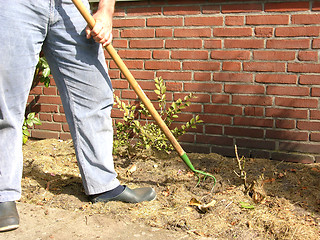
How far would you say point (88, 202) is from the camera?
262cm

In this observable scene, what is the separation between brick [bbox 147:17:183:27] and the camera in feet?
11.5

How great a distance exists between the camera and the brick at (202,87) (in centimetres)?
348

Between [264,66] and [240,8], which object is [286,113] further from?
[240,8]

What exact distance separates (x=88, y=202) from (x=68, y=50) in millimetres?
1022

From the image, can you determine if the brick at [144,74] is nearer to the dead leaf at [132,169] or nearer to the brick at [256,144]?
the dead leaf at [132,169]

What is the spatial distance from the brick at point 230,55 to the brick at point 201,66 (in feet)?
0.23

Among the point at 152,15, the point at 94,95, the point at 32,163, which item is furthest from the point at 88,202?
the point at 152,15

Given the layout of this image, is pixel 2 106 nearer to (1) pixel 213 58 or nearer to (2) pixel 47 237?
(2) pixel 47 237

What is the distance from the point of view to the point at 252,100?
338 centimetres

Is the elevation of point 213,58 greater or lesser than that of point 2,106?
greater

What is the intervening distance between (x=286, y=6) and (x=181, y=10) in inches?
35.4

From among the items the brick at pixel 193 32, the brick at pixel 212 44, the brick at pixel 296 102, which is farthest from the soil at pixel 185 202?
the brick at pixel 193 32

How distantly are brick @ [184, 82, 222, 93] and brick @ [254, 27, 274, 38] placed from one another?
0.55 metres

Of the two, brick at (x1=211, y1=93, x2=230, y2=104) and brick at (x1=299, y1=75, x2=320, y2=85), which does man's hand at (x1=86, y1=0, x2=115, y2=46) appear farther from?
brick at (x1=299, y1=75, x2=320, y2=85)
